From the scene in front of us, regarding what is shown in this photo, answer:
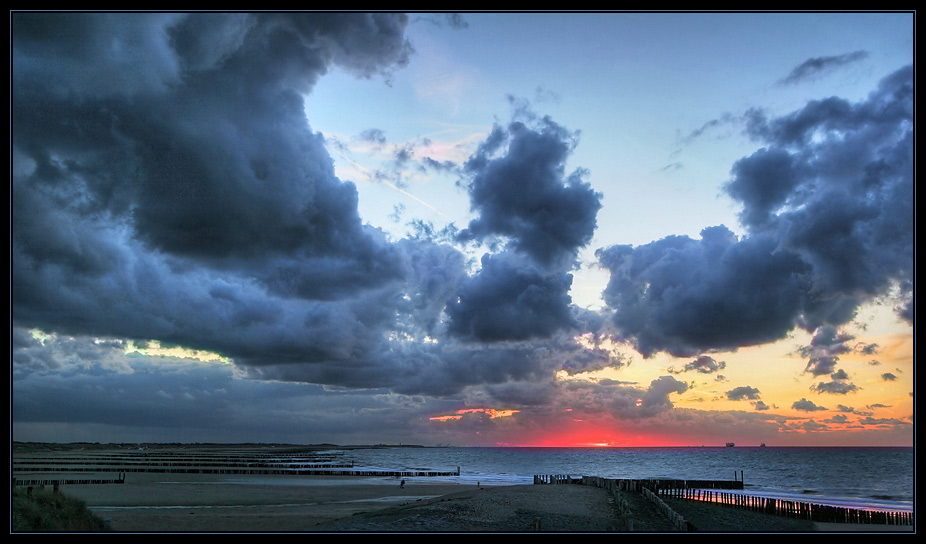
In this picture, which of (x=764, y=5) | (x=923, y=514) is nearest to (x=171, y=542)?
(x=923, y=514)

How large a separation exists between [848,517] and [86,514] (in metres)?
47.7

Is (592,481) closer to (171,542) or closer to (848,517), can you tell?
(848,517)

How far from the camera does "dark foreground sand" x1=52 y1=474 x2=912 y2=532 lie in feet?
99.3

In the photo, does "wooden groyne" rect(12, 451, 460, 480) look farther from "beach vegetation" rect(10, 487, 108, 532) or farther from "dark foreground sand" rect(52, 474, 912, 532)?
"beach vegetation" rect(10, 487, 108, 532)

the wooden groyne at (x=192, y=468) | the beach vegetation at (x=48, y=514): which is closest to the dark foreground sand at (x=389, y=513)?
the beach vegetation at (x=48, y=514)

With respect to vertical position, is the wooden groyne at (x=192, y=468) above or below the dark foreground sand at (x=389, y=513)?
below

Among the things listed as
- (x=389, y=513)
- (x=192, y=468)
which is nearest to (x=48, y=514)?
(x=389, y=513)

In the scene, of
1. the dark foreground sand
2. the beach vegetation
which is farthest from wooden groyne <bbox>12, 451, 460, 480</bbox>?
the beach vegetation

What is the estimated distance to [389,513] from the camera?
113 ft

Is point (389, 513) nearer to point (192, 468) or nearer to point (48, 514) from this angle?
point (48, 514)

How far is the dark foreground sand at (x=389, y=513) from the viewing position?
30266mm

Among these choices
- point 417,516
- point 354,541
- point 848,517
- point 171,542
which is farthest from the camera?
point 848,517

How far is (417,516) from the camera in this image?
1289 inches

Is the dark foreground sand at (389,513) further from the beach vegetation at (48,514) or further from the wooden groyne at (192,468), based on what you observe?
the wooden groyne at (192,468)
